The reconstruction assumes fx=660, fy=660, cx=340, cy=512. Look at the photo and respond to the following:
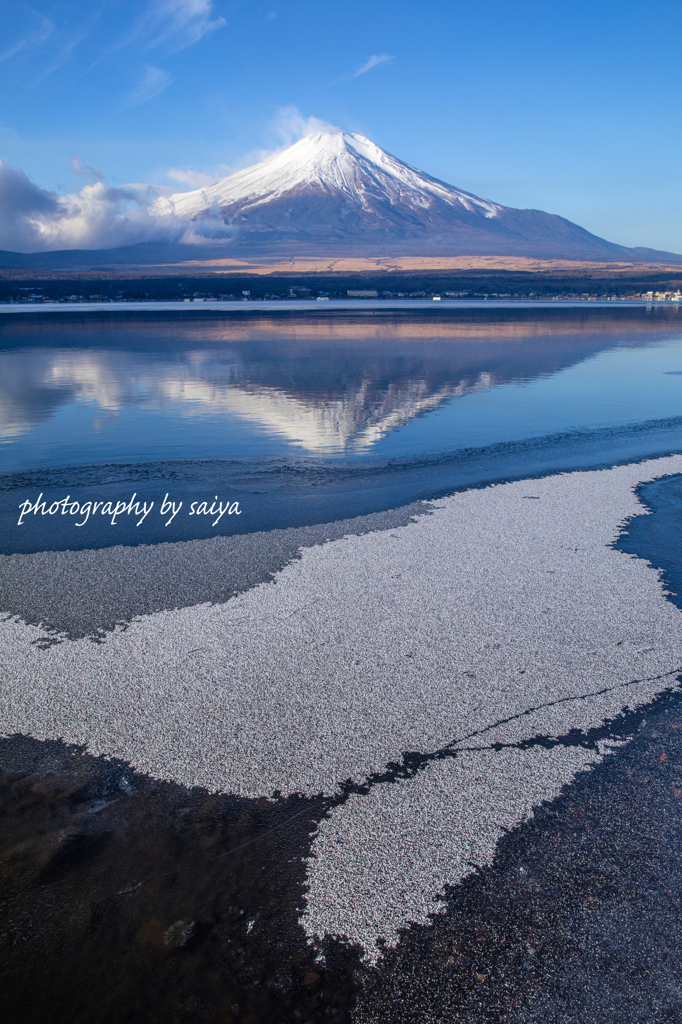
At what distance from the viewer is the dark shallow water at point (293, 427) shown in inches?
293

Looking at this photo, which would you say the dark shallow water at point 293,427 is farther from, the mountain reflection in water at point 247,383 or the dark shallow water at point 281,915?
the dark shallow water at point 281,915

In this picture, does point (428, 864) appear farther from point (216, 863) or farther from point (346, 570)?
point (346, 570)

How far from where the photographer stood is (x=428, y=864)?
2.67 meters

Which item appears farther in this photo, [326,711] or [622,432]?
[622,432]

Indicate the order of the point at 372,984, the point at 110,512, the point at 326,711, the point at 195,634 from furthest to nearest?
the point at 110,512 → the point at 195,634 → the point at 326,711 → the point at 372,984

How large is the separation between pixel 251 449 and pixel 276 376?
8.46 metres

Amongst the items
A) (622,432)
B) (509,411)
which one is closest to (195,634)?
(622,432)

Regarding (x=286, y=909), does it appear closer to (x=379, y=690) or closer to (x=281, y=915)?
(x=281, y=915)

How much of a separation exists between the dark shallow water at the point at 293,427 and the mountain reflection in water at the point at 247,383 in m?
0.07

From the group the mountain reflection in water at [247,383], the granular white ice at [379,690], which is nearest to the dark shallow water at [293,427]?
the mountain reflection in water at [247,383]

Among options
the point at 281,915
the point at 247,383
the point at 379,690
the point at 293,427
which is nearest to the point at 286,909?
the point at 281,915

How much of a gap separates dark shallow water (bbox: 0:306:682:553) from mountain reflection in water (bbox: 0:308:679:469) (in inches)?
2.8

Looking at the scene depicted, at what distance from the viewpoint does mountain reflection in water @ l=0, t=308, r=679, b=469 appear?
10.6m

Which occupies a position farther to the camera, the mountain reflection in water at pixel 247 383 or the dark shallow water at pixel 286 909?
the mountain reflection in water at pixel 247 383
